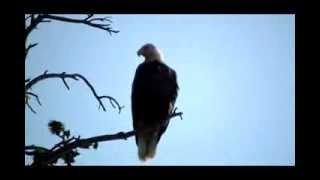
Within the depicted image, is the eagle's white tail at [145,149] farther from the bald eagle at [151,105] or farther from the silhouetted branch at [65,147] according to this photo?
the silhouetted branch at [65,147]

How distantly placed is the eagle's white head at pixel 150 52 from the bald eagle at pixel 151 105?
0.44 meters

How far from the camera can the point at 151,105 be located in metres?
6.03

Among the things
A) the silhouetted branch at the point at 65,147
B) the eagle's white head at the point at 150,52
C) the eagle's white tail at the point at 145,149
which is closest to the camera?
the silhouetted branch at the point at 65,147

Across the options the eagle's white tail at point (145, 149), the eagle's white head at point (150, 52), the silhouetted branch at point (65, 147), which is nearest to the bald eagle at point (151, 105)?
the eagle's white tail at point (145, 149)

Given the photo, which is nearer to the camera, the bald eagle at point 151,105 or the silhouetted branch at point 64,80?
the silhouetted branch at point 64,80

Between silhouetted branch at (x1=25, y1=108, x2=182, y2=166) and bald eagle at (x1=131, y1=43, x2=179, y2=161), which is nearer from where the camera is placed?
silhouetted branch at (x1=25, y1=108, x2=182, y2=166)

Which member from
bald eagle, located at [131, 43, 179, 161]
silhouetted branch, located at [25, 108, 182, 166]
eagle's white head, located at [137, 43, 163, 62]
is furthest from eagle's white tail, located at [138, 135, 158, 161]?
silhouetted branch, located at [25, 108, 182, 166]

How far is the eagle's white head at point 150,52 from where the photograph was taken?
6.54 meters

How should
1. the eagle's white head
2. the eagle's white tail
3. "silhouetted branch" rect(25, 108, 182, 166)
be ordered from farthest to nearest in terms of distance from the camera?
1. the eagle's white head
2. the eagle's white tail
3. "silhouetted branch" rect(25, 108, 182, 166)

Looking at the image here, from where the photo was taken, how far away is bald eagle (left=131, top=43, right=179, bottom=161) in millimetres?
5980

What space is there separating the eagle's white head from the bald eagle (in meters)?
0.44

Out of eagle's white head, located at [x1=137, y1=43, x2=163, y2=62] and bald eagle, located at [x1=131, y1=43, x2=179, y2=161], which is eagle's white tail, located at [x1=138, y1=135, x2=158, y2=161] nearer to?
bald eagle, located at [x1=131, y1=43, x2=179, y2=161]
